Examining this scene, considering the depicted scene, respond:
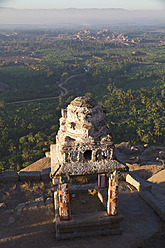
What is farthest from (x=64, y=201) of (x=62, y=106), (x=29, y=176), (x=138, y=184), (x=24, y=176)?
(x=62, y=106)

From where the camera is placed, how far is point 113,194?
9414 mm

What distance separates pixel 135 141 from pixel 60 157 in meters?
24.7

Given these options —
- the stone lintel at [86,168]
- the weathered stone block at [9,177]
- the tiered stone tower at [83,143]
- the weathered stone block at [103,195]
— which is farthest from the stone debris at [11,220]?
the weathered stone block at [103,195]

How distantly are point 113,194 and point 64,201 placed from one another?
7.34 ft

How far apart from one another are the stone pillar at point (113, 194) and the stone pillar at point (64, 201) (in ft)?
6.29

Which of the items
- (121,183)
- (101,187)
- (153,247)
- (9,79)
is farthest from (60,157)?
(9,79)

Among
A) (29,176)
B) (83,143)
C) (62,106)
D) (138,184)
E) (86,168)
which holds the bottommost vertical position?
(62,106)

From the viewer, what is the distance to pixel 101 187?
12.4 meters

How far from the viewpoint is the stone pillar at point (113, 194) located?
30.4 feet

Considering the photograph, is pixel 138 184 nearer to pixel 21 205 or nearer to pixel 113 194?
pixel 113 194

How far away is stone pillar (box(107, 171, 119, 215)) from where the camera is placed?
927 cm

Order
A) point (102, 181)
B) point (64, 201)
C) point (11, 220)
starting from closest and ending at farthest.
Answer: point (64, 201) → point (11, 220) → point (102, 181)

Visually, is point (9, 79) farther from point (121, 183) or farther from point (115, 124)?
point (121, 183)

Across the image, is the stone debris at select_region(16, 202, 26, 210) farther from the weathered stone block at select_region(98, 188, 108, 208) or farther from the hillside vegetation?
the hillside vegetation
